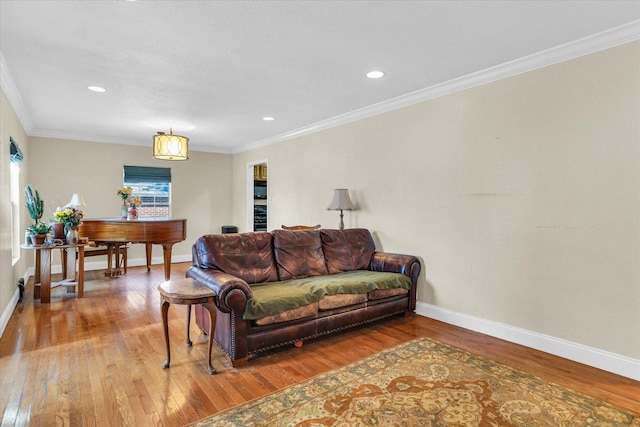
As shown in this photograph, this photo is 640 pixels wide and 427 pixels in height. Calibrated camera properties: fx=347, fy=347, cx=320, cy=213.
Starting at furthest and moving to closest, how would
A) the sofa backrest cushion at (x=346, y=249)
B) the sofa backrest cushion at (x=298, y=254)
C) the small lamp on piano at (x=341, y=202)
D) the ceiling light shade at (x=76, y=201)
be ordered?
the ceiling light shade at (x=76, y=201)
the small lamp on piano at (x=341, y=202)
the sofa backrest cushion at (x=346, y=249)
the sofa backrest cushion at (x=298, y=254)

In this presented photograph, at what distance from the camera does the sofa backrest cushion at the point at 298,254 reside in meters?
3.65

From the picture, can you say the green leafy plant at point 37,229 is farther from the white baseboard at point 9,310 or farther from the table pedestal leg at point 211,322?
the table pedestal leg at point 211,322

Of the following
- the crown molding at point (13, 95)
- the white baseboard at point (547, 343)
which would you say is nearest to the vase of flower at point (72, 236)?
the crown molding at point (13, 95)

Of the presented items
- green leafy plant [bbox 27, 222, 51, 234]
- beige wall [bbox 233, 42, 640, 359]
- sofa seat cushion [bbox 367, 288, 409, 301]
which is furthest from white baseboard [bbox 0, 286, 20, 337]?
beige wall [bbox 233, 42, 640, 359]

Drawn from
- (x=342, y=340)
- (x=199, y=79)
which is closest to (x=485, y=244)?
(x=342, y=340)

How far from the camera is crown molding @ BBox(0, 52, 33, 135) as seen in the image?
320 cm

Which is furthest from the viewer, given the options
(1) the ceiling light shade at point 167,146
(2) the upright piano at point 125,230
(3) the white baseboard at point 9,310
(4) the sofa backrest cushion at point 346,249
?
(2) the upright piano at point 125,230

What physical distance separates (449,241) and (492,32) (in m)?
1.99

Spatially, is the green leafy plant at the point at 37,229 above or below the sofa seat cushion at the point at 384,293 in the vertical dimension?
above

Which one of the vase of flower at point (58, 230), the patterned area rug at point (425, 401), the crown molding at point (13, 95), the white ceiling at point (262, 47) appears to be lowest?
the patterned area rug at point (425, 401)

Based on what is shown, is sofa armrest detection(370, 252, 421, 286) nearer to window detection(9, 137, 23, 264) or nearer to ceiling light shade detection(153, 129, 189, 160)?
ceiling light shade detection(153, 129, 189, 160)

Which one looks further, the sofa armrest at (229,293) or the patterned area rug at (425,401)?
the sofa armrest at (229,293)

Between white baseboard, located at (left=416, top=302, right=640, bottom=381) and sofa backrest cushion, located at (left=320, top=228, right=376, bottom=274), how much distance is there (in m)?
0.94

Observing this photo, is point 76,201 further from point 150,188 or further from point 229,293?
point 229,293
